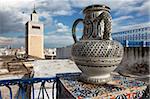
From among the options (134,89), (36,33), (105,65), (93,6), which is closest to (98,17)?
(93,6)

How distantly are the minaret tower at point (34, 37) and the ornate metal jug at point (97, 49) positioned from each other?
20639mm

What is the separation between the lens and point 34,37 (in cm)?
2178

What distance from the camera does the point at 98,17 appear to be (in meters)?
1.37

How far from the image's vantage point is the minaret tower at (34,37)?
21.3 metres

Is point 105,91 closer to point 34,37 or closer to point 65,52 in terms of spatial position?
point 65,52

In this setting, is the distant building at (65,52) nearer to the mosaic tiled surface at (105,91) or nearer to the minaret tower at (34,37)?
the minaret tower at (34,37)

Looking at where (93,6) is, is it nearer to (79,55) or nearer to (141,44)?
(79,55)

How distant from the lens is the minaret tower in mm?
21344

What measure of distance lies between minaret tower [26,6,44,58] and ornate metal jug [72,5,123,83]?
20.6 meters

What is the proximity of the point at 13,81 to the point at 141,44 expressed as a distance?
20.0ft

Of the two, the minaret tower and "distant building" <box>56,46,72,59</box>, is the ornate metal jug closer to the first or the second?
"distant building" <box>56,46,72,59</box>

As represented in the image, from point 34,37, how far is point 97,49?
21479mm

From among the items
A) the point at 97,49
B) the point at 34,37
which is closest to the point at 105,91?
the point at 97,49

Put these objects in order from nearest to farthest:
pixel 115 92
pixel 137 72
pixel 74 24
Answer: pixel 115 92 < pixel 74 24 < pixel 137 72
